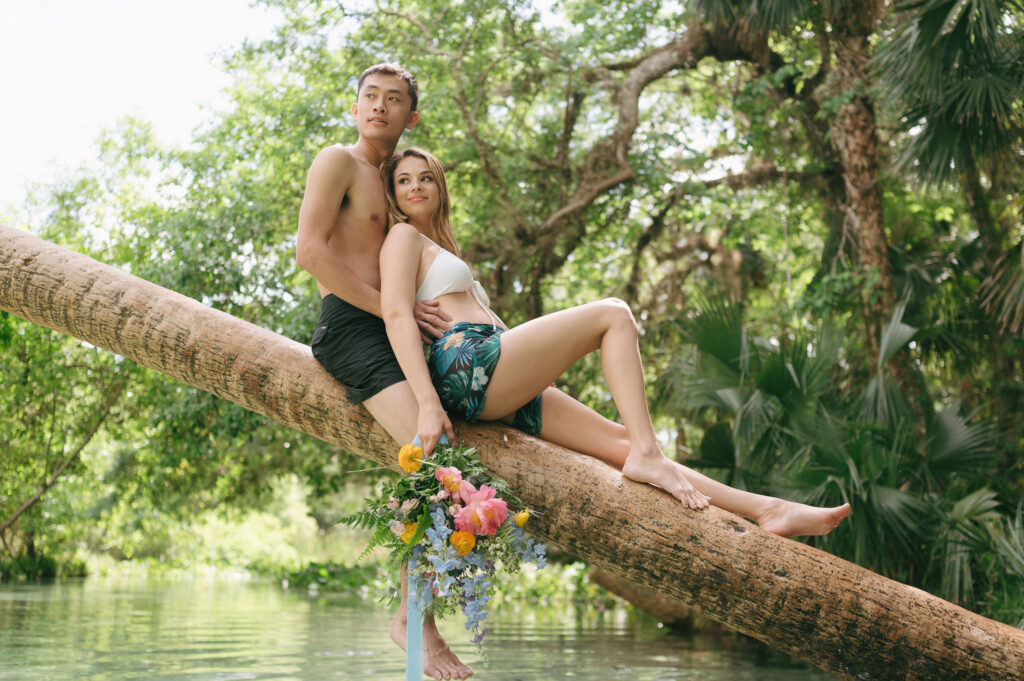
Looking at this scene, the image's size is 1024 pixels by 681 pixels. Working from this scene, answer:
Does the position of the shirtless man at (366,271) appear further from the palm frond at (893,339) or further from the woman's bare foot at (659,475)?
the palm frond at (893,339)

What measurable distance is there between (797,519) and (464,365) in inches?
60.7

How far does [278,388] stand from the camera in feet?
12.9

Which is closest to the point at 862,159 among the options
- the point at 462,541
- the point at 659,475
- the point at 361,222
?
the point at 361,222

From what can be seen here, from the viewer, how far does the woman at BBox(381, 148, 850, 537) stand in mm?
3459

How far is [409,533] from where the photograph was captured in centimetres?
305

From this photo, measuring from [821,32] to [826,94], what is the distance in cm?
106

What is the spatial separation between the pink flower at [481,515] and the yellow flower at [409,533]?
0.17 metres

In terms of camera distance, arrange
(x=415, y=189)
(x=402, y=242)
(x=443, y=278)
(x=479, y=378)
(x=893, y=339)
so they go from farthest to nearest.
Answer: (x=893, y=339) < (x=415, y=189) < (x=443, y=278) < (x=402, y=242) < (x=479, y=378)

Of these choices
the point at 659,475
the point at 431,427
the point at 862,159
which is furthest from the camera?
the point at 862,159

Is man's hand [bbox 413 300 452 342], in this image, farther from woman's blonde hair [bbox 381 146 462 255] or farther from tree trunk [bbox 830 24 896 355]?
tree trunk [bbox 830 24 896 355]

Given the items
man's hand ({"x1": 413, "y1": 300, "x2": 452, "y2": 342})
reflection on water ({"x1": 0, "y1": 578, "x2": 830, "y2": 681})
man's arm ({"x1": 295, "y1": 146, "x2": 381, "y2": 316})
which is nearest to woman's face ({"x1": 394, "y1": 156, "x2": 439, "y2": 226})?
man's arm ({"x1": 295, "y1": 146, "x2": 381, "y2": 316})

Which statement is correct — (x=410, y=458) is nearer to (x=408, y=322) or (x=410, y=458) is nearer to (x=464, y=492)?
(x=464, y=492)

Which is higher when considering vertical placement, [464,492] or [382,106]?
[382,106]

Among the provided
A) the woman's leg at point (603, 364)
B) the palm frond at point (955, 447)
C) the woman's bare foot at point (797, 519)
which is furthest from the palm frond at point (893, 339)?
the woman's leg at point (603, 364)
